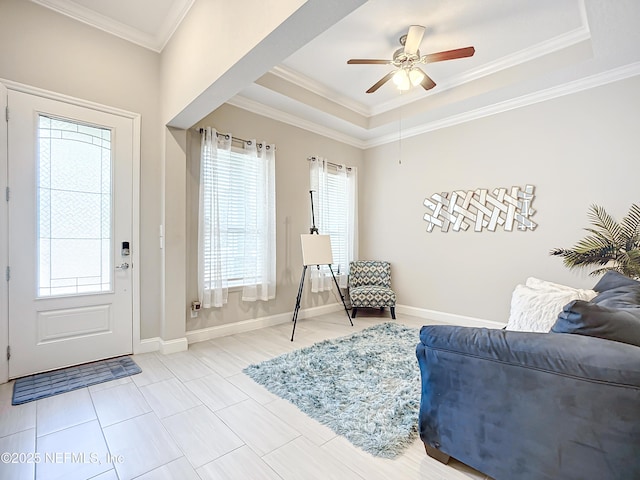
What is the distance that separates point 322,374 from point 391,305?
2.26 metres

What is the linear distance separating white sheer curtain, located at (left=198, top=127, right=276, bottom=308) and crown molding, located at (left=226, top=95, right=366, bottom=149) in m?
0.49

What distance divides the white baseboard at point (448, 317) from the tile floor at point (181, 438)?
277cm

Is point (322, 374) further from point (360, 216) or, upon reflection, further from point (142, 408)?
point (360, 216)

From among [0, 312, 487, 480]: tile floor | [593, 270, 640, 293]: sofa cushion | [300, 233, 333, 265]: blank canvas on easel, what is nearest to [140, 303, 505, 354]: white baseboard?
[0, 312, 487, 480]: tile floor

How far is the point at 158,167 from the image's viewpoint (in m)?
3.29

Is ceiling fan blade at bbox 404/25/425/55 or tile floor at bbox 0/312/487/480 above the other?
ceiling fan blade at bbox 404/25/425/55

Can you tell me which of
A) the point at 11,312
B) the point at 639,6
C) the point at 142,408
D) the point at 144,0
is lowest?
the point at 142,408

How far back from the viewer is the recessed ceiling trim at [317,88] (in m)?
3.68

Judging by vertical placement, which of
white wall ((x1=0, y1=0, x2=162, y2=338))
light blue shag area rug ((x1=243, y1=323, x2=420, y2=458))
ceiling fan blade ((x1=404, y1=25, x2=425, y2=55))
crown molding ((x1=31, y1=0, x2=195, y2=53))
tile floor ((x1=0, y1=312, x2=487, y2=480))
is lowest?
tile floor ((x1=0, y1=312, x2=487, y2=480))

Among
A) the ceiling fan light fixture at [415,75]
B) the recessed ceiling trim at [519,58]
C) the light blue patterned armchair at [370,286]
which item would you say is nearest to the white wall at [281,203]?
the light blue patterned armchair at [370,286]

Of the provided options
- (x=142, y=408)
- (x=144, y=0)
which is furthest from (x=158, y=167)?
(x=142, y=408)

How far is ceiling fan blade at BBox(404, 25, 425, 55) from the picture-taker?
273cm

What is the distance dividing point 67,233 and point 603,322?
3.93 meters

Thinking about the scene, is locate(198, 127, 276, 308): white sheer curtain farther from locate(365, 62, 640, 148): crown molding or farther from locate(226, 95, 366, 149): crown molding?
locate(365, 62, 640, 148): crown molding
